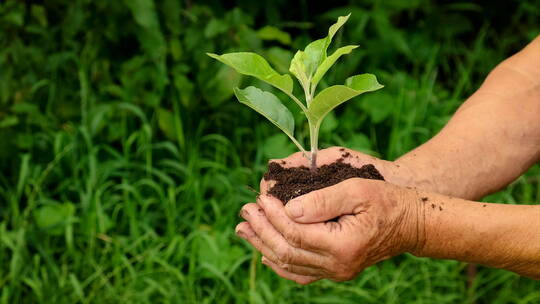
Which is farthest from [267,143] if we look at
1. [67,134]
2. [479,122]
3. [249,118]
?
[479,122]

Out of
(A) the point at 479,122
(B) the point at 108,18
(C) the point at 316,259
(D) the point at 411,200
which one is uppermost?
(B) the point at 108,18

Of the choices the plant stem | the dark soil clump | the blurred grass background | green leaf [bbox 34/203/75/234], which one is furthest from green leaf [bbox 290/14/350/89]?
green leaf [bbox 34/203/75/234]

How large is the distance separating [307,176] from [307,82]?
0.73 feet

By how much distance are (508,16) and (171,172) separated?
216cm

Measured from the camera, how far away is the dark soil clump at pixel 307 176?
164 centimetres

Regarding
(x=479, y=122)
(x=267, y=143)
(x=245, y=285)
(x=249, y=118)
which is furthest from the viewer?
(x=249, y=118)

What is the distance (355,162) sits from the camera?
70.4 inches

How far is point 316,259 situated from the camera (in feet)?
5.33

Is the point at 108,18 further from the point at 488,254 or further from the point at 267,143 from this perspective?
the point at 488,254

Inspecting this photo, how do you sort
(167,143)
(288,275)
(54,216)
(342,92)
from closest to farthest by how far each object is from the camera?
(342,92), (288,275), (54,216), (167,143)

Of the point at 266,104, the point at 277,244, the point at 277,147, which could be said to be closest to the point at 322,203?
the point at 277,244

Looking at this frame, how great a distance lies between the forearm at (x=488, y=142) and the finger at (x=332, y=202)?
294 mm

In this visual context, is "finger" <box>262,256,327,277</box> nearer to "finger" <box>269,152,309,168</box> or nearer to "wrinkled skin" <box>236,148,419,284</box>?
"wrinkled skin" <box>236,148,419,284</box>

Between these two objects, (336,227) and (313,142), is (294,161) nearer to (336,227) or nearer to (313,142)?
(313,142)
